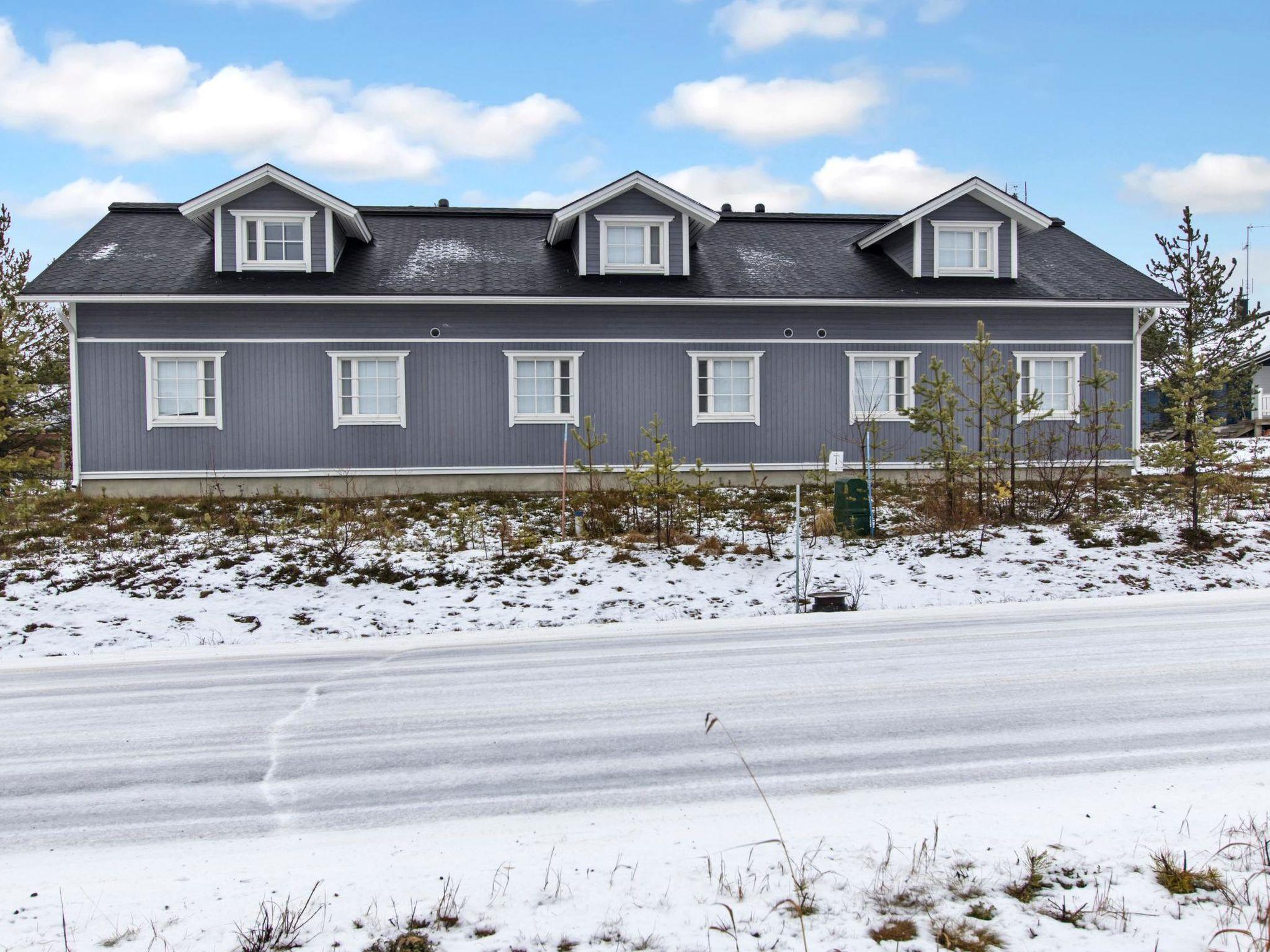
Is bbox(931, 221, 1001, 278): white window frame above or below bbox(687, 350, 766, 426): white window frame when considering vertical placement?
above

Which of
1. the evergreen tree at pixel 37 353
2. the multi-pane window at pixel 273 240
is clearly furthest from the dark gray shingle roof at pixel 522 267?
the evergreen tree at pixel 37 353

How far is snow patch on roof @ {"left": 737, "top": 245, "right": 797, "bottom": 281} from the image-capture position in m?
18.8

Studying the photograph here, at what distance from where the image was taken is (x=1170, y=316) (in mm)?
23391

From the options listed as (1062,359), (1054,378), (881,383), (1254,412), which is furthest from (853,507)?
(1254,412)

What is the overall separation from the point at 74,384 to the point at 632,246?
10747 mm

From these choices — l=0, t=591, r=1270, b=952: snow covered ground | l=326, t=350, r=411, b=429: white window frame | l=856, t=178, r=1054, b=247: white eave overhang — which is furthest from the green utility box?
l=326, t=350, r=411, b=429: white window frame

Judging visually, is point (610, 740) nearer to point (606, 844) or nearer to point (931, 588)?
point (606, 844)

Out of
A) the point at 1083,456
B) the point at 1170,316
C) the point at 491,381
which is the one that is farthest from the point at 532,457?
the point at 1170,316

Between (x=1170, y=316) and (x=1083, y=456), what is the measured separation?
819 centimetres

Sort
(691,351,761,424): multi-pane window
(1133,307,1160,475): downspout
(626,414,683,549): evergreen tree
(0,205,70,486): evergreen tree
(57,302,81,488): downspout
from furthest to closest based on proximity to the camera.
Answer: (0,205,70,486): evergreen tree < (1133,307,1160,475): downspout < (691,351,761,424): multi-pane window < (57,302,81,488): downspout < (626,414,683,549): evergreen tree

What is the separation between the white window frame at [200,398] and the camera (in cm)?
1678

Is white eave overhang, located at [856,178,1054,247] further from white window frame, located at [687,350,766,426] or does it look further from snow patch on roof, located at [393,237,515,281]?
snow patch on roof, located at [393,237,515,281]

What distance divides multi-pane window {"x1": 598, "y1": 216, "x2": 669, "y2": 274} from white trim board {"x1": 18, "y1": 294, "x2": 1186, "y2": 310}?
3.68 ft

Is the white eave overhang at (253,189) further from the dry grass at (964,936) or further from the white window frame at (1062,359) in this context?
the dry grass at (964,936)
